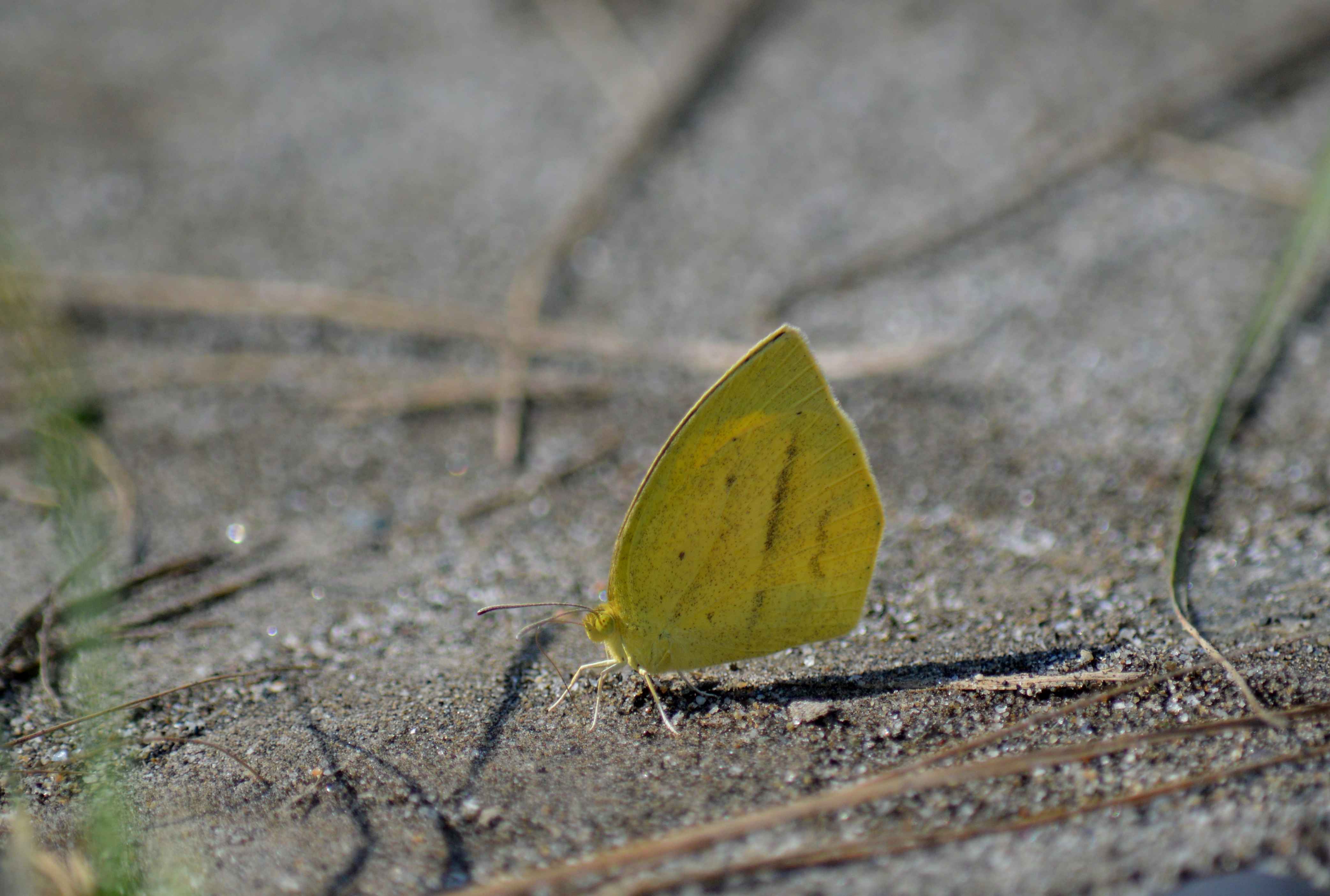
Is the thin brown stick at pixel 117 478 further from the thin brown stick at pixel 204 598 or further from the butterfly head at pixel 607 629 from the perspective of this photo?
the butterfly head at pixel 607 629

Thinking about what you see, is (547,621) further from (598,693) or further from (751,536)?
(751,536)

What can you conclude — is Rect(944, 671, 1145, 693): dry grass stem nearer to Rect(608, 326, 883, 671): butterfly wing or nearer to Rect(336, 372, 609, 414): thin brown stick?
Rect(608, 326, 883, 671): butterfly wing

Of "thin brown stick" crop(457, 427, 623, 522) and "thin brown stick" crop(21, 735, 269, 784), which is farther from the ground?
"thin brown stick" crop(21, 735, 269, 784)

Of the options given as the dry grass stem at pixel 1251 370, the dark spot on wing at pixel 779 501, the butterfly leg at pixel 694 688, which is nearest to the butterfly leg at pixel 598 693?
the butterfly leg at pixel 694 688

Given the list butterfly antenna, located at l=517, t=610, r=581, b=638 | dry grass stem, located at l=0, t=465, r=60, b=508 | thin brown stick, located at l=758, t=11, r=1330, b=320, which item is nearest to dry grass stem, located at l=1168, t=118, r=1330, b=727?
thin brown stick, located at l=758, t=11, r=1330, b=320

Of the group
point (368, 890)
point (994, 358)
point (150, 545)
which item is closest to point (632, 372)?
point (994, 358)

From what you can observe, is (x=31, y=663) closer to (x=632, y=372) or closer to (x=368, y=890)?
(x=368, y=890)
